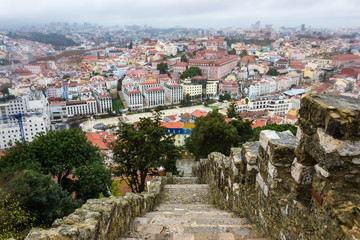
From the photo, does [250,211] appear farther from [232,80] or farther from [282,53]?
[282,53]

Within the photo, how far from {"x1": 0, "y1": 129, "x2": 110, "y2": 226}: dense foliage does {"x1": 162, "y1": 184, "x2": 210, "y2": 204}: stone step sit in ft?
12.9

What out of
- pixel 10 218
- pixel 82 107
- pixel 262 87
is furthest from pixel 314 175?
pixel 262 87

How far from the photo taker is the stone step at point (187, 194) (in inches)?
301

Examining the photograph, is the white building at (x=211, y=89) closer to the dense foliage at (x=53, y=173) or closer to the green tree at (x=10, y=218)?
the dense foliage at (x=53, y=173)

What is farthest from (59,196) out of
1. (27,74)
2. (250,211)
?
(27,74)

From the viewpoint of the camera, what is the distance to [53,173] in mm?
12047

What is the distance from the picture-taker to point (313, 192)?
2.69 m

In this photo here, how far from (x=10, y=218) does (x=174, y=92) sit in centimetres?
5500

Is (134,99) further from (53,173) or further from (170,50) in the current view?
(170,50)

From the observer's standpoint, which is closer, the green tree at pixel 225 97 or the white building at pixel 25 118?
the white building at pixel 25 118

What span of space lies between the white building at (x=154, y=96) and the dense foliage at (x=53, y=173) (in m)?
47.0

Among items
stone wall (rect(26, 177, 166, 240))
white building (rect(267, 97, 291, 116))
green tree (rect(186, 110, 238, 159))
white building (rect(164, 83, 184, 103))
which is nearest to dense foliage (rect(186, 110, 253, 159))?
green tree (rect(186, 110, 238, 159))

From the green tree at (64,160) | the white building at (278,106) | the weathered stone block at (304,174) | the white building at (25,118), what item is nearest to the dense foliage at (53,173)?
the green tree at (64,160)

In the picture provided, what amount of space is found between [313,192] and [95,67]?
94890 millimetres
